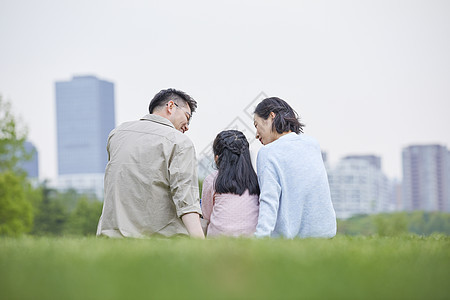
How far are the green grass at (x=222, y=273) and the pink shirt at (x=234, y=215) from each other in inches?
105

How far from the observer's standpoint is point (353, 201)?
16212 centimetres

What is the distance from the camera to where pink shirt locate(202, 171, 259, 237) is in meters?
5.06

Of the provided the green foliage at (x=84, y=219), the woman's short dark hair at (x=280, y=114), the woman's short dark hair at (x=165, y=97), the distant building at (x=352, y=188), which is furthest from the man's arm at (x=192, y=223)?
the distant building at (x=352, y=188)

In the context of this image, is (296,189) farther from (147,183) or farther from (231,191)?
(147,183)

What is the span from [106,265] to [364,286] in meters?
0.86

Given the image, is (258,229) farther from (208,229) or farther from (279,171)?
(208,229)

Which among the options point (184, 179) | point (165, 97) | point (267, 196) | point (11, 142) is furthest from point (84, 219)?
point (267, 196)

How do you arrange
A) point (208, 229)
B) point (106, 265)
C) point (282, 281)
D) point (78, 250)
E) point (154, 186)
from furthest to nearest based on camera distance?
point (208, 229), point (154, 186), point (78, 250), point (106, 265), point (282, 281)

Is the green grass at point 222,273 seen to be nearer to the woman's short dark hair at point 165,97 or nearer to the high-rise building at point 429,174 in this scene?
the woman's short dark hair at point 165,97

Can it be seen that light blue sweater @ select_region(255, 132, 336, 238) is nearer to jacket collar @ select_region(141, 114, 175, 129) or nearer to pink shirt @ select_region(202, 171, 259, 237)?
pink shirt @ select_region(202, 171, 259, 237)

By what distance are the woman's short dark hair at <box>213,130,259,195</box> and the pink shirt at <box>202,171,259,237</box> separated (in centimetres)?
6

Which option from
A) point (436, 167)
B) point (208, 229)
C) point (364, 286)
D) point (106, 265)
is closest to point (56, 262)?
point (106, 265)

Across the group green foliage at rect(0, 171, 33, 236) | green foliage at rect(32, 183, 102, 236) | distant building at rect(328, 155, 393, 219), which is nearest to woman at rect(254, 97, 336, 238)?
green foliage at rect(0, 171, 33, 236)

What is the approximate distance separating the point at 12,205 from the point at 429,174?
548ft
